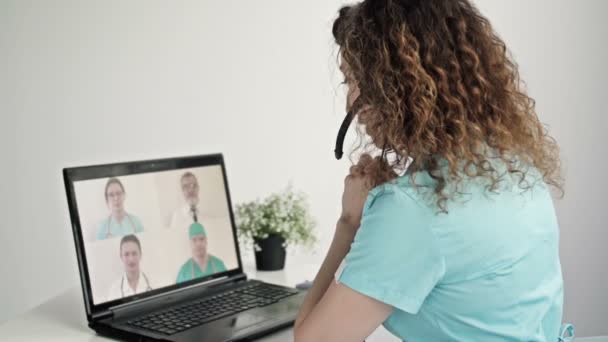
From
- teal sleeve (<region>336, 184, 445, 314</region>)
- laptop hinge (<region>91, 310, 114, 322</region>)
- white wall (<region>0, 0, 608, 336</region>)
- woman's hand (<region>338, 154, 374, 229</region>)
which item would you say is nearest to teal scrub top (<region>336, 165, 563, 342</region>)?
teal sleeve (<region>336, 184, 445, 314</region>)

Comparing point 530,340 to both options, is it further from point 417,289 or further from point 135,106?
point 135,106

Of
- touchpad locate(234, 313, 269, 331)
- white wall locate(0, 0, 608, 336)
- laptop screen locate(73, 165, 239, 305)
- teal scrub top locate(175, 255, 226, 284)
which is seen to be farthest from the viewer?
white wall locate(0, 0, 608, 336)

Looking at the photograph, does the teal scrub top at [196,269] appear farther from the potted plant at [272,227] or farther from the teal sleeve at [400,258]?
the teal sleeve at [400,258]

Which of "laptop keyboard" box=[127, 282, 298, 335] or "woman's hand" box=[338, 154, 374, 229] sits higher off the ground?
"woman's hand" box=[338, 154, 374, 229]

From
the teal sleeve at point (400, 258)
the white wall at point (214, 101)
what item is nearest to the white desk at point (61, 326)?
the teal sleeve at point (400, 258)

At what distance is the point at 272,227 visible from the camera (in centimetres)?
175

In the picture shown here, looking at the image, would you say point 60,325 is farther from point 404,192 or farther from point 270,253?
point 404,192

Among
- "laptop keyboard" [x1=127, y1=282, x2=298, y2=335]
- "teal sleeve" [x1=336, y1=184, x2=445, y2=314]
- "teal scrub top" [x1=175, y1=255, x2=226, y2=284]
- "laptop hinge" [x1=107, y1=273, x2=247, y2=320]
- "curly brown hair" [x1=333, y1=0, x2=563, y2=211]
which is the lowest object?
"laptop keyboard" [x1=127, y1=282, x2=298, y2=335]

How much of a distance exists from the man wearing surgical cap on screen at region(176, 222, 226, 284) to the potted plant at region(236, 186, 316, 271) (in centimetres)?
19

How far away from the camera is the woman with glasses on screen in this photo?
4.51 feet

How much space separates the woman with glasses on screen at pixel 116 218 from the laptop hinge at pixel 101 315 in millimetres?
144

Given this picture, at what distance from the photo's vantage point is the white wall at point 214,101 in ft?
7.47

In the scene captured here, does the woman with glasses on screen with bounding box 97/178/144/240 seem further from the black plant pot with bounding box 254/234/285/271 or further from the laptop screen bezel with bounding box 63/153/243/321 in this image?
the black plant pot with bounding box 254/234/285/271

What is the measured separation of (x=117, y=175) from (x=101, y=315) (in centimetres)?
29
